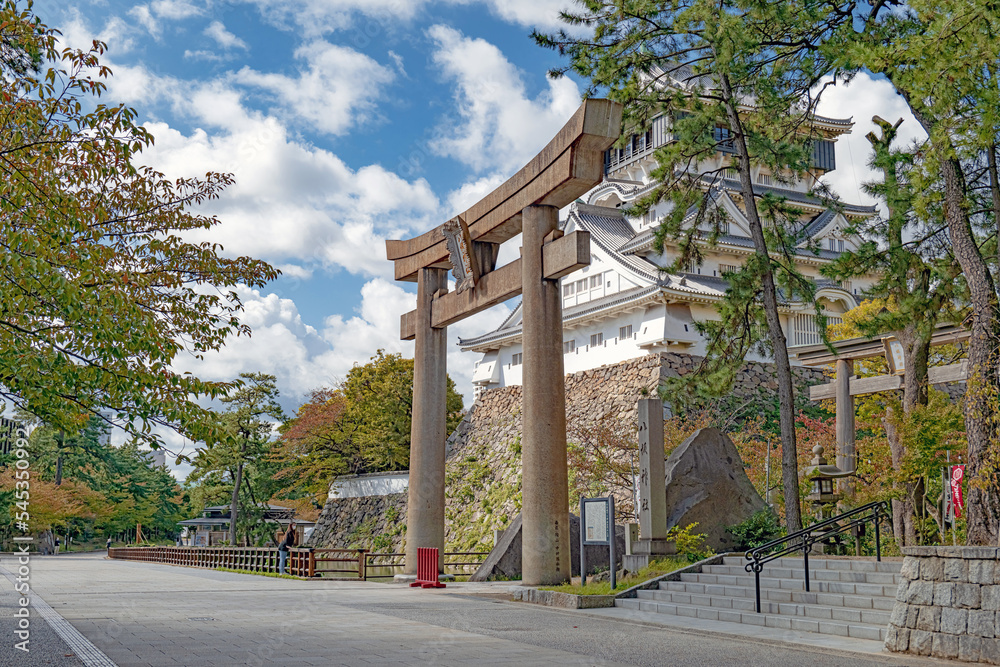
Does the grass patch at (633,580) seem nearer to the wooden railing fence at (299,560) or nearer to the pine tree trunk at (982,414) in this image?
the pine tree trunk at (982,414)

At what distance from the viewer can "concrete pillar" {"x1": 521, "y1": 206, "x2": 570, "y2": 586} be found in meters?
13.7

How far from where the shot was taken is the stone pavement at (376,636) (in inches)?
291

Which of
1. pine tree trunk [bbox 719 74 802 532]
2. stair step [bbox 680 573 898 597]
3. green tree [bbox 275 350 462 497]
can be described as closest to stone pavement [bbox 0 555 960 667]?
stair step [bbox 680 573 898 597]

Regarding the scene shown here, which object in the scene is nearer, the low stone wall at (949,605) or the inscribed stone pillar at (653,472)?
the low stone wall at (949,605)

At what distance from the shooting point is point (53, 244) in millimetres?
6980

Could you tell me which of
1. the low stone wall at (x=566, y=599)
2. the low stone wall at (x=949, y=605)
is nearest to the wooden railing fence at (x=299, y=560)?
the low stone wall at (x=566, y=599)

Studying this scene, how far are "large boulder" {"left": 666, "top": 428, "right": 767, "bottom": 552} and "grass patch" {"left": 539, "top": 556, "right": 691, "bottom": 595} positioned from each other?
1.27 meters

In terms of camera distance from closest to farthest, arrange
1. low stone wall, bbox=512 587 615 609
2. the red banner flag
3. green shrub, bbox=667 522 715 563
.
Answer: low stone wall, bbox=512 587 615 609 → the red banner flag → green shrub, bbox=667 522 715 563

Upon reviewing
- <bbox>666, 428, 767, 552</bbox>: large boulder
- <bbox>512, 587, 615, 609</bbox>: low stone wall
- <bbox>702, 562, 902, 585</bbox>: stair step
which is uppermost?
<bbox>666, 428, 767, 552</bbox>: large boulder

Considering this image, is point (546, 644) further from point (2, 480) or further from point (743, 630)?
point (2, 480)

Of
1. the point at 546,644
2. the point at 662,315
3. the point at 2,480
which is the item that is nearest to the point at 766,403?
the point at 662,315

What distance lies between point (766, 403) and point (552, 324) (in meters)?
19.0

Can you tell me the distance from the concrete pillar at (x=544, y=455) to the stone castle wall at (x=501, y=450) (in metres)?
14.5

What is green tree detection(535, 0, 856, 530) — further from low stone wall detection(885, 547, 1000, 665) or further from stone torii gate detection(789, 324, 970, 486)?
low stone wall detection(885, 547, 1000, 665)
